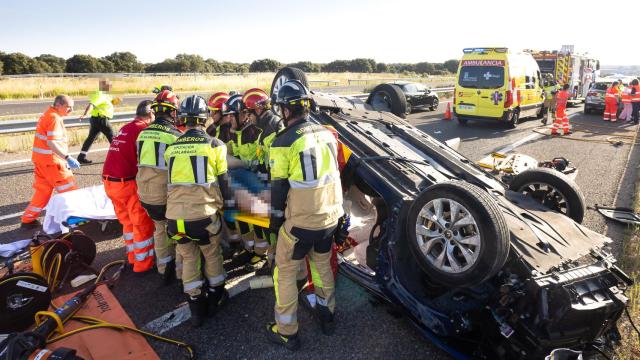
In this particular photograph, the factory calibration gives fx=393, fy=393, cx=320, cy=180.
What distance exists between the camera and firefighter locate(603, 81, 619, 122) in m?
14.3

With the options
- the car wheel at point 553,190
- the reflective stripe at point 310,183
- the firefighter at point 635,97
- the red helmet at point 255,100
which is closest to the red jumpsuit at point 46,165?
the red helmet at point 255,100

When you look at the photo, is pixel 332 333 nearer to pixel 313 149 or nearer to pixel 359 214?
pixel 313 149

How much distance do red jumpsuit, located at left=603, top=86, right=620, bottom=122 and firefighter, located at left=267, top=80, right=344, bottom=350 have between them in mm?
15697

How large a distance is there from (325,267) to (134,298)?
1844 millimetres

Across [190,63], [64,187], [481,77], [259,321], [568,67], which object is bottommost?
[259,321]

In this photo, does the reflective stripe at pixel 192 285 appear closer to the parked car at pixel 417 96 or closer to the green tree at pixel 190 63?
the parked car at pixel 417 96

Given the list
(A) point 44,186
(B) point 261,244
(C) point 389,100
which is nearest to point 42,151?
(A) point 44,186

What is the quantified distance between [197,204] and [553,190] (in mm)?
3167

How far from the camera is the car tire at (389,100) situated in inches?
207

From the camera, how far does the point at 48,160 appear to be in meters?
5.04

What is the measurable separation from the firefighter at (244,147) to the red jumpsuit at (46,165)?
2210mm

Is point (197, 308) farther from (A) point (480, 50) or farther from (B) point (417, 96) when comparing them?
(B) point (417, 96)

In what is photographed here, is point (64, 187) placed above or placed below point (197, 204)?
below

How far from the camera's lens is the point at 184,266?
10.8ft
